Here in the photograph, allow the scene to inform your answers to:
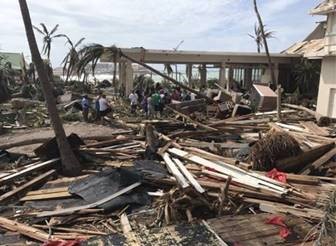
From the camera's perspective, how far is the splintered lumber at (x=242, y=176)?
7393mm

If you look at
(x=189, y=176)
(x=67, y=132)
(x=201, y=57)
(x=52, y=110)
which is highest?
(x=201, y=57)

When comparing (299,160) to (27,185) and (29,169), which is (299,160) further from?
(29,169)

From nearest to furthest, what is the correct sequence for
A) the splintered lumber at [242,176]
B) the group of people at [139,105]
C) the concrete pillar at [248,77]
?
the splintered lumber at [242,176]
the group of people at [139,105]
the concrete pillar at [248,77]

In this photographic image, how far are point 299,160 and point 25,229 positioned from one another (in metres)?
5.71

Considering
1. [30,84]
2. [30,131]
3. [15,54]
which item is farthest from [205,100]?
[15,54]

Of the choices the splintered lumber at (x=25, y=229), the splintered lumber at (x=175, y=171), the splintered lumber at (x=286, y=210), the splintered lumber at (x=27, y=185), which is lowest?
the splintered lumber at (x=25, y=229)

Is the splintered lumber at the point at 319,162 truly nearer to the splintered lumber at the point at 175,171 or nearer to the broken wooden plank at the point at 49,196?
the splintered lumber at the point at 175,171

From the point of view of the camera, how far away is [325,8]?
20625 mm

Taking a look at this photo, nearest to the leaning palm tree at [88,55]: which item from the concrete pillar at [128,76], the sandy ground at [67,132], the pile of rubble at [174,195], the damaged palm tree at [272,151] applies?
the sandy ground at [67,132]

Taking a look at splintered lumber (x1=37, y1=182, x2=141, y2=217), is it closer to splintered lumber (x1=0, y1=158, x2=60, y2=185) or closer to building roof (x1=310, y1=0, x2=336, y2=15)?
splintered lumber (x1=0, y1=158, x2=60, y2=185)

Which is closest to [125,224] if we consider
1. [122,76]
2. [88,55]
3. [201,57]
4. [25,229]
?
[25,229]

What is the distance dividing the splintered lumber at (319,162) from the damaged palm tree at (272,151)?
0.41 metres

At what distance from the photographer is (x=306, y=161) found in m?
9.09

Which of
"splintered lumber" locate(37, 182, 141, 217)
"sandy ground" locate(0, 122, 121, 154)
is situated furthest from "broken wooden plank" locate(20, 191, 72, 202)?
"sandy ground" locate(0, 122, 121, 154)
